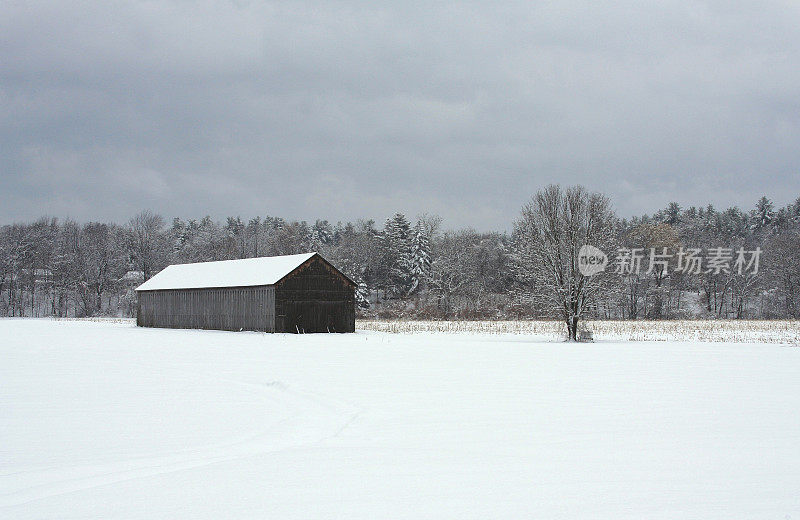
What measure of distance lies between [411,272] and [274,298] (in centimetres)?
4968

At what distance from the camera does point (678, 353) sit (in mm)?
27641

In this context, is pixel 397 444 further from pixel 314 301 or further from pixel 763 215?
pixel 763 215

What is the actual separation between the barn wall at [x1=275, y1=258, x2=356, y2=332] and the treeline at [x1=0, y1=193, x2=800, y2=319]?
107 feet

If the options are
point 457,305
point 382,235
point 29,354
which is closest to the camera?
point 29,354

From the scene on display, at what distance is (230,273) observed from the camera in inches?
2143

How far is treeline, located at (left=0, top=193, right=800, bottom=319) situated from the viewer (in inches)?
3413

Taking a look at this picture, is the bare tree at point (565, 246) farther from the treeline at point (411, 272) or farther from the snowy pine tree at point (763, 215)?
the snowy pine tree at point (763, 215)

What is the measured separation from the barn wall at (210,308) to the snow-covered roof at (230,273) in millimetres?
538

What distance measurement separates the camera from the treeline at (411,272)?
86.7 metres

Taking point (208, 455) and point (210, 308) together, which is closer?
point (208, 455)

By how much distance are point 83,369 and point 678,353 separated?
2115 cm

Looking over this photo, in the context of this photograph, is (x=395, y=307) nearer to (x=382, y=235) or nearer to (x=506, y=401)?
(x=382, y=235)

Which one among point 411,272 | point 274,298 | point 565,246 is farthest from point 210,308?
point 411,272

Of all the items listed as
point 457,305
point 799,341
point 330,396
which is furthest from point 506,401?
point 457,305
